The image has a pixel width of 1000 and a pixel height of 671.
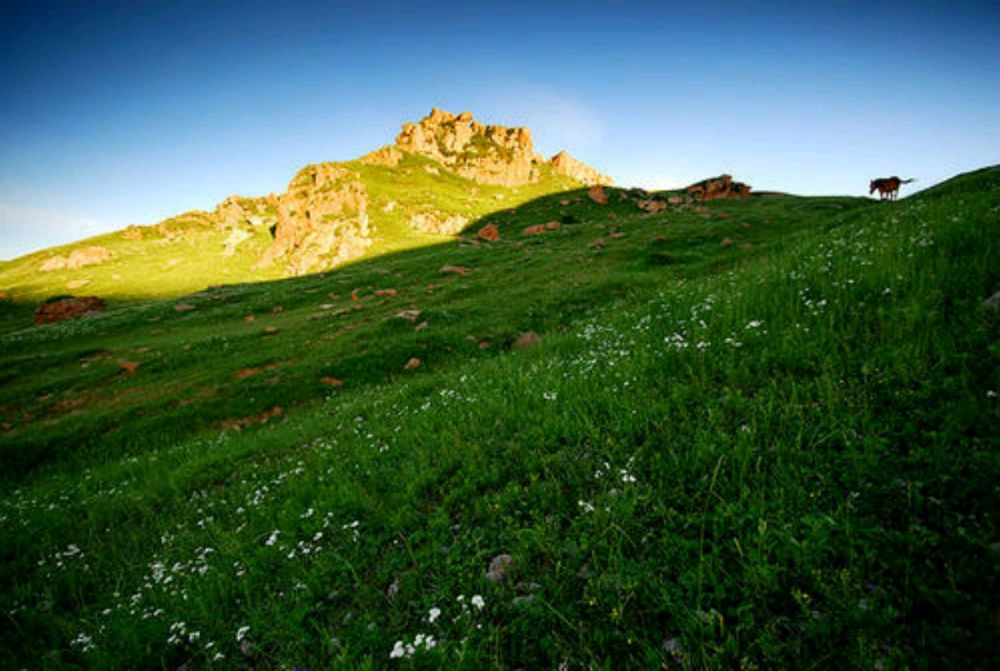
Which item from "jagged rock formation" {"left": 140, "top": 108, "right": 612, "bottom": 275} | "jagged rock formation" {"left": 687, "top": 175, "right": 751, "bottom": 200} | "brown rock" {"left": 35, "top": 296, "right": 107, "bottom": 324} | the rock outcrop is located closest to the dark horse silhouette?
"jagged rock formation" {"left": 687, "top": 175, "right": 751, "bottom": 200}

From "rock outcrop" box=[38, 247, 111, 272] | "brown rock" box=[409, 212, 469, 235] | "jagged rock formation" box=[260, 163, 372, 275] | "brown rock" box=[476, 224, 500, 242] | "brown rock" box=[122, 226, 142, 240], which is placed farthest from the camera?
"brown rock" box=[122, 226, 142, 240]

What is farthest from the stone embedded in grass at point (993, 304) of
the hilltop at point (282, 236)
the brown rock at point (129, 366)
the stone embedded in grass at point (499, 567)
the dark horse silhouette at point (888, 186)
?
the hilltop at point (282, 236)

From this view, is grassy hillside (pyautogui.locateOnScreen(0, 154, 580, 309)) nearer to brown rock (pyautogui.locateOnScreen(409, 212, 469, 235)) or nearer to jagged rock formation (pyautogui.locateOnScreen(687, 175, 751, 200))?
brown rock (pyautogui.locateOnScreen(409, 212, 469, 235))

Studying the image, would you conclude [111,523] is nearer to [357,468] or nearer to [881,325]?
[357,468]

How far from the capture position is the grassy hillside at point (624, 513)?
271cm

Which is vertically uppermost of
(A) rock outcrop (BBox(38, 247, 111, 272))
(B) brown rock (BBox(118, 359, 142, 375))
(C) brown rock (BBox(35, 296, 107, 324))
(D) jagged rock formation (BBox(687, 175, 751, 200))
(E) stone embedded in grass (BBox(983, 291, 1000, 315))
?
(D) jagged rock formation (BBox(687, 175, 751, 200))

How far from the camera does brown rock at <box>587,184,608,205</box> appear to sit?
435 feet

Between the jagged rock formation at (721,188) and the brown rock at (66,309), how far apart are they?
134973mm

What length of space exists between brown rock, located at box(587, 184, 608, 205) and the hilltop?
31348mm

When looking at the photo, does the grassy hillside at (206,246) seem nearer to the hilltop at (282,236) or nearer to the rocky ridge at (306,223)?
the hilltop at (282,236)

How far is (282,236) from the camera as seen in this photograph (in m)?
113

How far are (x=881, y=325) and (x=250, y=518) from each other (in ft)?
34.2

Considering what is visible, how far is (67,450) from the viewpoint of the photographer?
15812 mm

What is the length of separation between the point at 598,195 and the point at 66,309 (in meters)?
141
